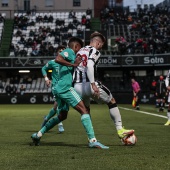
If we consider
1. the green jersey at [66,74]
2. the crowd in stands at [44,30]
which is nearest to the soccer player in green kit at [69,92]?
the green jersey at [66,74]

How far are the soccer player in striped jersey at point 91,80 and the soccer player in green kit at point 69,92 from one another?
12 centimetres

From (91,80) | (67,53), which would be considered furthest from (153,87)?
(91,80)

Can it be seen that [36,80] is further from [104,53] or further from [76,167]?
[76,167]

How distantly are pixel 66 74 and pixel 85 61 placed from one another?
1.57 feet

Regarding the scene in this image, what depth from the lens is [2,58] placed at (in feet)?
176

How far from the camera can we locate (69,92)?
10.1 metres

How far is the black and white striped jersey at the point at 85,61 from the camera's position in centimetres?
1003

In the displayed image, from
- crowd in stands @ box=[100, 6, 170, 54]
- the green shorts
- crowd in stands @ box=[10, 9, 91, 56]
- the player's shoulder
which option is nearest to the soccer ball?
the green shorts

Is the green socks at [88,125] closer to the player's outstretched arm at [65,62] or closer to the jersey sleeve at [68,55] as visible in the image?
the player's outstretched arm at [65,62]

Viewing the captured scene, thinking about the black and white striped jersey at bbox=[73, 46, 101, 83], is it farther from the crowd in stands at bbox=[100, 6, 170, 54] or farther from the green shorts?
the crowd in stands at bbox=[100, 6, 170, 54]

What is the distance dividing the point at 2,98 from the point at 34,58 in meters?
6.23

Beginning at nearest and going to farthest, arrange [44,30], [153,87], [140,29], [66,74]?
[66,74]
[153,87]
[140,29]
[44,30]

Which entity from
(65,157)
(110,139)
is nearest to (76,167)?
(65,157)

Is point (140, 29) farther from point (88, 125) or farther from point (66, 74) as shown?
point (88, 125)
